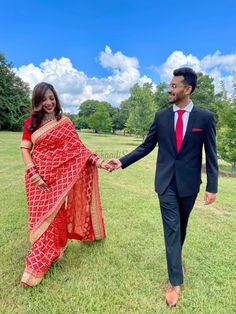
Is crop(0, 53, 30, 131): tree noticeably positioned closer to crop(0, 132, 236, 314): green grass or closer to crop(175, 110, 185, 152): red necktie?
crop(0, 132, 236, 314): green grass

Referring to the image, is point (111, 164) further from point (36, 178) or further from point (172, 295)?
point (172, 295)

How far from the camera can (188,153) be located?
8.54 ft

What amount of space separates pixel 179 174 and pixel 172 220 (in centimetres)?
45

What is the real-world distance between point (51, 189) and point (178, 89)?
1.69 metres

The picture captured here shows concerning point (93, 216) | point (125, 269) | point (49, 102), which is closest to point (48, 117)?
point (49, 102)

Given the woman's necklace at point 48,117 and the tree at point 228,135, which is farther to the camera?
the tree at point 228,135

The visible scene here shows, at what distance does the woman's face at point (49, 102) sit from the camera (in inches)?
117

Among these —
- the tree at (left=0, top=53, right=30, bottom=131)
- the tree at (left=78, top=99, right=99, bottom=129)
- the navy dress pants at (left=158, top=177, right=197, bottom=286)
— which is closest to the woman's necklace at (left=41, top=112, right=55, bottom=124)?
the navy dress pants at (left=158, top=177, right=197, bottom=286)

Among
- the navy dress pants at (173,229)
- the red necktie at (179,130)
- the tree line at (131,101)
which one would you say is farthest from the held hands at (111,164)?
Answer: the tree line at (131,101)

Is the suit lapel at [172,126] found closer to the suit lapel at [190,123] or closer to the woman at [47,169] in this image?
the suit lapel at [190,123]

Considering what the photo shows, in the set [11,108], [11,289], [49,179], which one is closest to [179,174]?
[49,179]

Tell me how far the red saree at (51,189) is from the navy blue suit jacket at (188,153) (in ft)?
3.05

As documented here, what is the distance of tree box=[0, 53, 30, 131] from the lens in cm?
3794

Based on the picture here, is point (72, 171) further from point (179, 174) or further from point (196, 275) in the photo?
point (196, 275)
